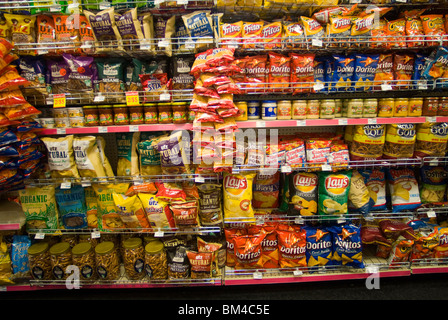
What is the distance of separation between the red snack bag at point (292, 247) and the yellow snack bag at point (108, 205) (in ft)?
4.36

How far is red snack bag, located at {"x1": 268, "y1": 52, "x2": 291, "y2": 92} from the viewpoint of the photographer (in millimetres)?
1983

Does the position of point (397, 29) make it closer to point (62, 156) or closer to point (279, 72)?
point (279, 72)

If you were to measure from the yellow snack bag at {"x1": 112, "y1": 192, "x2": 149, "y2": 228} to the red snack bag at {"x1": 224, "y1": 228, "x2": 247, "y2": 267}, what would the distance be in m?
0.67

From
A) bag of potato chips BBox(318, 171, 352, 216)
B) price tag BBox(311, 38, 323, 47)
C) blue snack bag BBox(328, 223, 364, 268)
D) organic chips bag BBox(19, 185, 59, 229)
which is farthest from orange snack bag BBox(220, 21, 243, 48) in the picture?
organic chips bag BBox(19, 185, 59, 229)

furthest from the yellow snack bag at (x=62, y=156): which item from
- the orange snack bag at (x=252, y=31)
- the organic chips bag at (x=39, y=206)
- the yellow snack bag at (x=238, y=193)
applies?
the orange snack bag at (x=252, y=31)

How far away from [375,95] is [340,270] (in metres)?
1.60

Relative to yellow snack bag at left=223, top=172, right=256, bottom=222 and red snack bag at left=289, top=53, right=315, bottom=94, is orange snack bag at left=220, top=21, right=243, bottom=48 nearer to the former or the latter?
red snack bag at left=289, top=53, right=315, bottom=94

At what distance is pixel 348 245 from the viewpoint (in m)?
2.08

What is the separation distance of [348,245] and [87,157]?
2.22 m

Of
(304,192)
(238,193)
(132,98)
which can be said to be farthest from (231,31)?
(304,192)

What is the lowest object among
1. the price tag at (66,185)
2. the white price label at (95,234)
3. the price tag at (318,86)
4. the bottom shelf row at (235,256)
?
the bottom shelf row at (235,256)

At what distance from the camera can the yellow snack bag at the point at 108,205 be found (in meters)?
2.03

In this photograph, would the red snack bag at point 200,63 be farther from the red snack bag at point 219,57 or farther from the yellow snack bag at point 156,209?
the yellow snack bag at point 156,209
